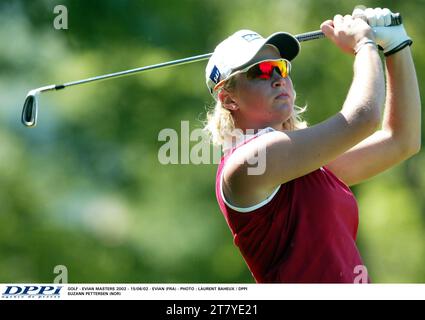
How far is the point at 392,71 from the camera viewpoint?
10.9 feet

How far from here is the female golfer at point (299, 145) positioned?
2885 millimetres

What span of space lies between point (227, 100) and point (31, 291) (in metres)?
0.97

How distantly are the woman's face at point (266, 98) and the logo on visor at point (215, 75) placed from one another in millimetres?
78

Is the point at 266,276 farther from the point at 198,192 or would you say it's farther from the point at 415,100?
the point at 198,192

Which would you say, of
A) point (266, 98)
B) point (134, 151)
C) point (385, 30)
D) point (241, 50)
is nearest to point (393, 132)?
point (385, 30)

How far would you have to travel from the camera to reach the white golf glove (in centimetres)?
319

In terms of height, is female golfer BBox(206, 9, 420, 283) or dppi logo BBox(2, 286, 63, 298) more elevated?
female golfer BBox(206, 9, 420, 283)

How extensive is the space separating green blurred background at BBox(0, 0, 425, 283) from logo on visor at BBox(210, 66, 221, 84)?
5.25 m

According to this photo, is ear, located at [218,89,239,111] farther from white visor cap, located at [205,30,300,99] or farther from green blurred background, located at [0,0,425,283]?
green blurred background, located at [0,0,425,283]

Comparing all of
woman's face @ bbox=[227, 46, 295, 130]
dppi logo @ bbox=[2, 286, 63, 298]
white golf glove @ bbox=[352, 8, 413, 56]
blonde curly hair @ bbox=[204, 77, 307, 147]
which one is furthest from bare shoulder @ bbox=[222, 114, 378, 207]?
dppi logo @ bbox=[2, 286, 63, 298]

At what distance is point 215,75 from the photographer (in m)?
3.32

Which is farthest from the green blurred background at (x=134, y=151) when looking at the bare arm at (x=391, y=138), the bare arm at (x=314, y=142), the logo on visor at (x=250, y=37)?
the bare arm at (x=314, y=142)

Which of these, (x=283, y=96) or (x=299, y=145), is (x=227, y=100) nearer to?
(x=283, y=96)
